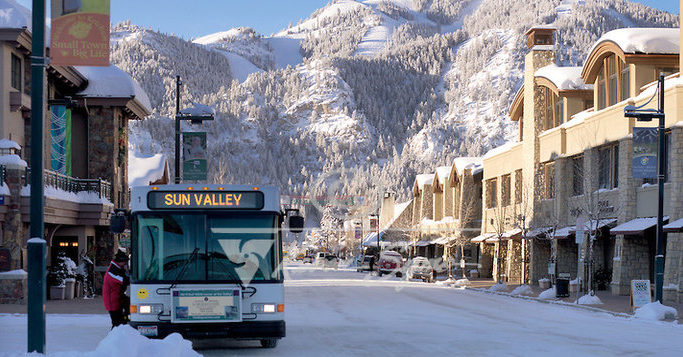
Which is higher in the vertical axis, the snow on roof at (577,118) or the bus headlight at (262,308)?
the snow on roof at (577,118)

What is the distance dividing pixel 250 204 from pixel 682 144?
22.2 metres

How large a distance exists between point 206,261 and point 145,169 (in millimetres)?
42262

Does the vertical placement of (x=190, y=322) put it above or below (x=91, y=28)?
below

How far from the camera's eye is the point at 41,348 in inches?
440

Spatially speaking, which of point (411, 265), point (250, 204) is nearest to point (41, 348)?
point (250, 204)

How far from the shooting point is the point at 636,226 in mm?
35375

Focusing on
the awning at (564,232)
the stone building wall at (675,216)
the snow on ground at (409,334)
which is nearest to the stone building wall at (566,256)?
the awning at (564,232)

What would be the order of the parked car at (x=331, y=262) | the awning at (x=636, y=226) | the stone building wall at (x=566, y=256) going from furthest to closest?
the parked car at (x=331, y=262), the stone building wall at (x=566, y=256), the awning at (x=636, y=226)

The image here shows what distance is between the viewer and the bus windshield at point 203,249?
48.8 feet

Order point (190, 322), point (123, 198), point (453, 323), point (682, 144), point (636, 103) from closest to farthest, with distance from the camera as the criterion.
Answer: point (190, 322), point (453, 323), point (682, 144), point (636, 103), point (123, 198)

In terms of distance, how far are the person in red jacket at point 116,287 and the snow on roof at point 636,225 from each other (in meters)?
22.5

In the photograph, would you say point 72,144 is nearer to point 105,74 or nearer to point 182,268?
point 105,74

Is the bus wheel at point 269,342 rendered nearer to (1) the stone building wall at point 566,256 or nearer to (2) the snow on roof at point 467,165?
(1) the stone building wall at point 566,256

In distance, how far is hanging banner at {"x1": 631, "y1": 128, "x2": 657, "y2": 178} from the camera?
1078 inches
